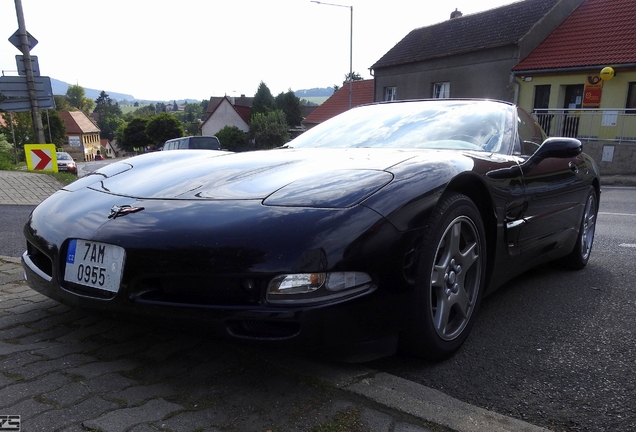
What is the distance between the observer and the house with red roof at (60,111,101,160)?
273 feet

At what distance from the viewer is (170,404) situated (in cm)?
176

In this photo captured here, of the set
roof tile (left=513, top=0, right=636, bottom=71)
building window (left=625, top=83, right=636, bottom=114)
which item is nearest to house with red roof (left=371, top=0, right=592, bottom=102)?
roof tile (left=513, top=0, right=636, bottom=71)

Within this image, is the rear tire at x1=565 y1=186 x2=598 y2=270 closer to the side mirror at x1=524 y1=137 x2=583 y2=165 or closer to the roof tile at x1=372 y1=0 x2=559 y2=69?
the side mirror at x1=524 y1=137 x2=583 y2=165

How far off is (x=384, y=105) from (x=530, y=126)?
103cm

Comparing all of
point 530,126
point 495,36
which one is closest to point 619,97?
point 495,36

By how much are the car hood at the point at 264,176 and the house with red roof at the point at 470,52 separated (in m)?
20.6

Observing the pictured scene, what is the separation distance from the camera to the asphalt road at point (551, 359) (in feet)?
6.08

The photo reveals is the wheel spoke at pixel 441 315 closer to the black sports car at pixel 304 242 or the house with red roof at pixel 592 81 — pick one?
the black sports car at pixel 304 242

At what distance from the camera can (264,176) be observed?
7.50 feet

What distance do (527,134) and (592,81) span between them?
58.0 feet

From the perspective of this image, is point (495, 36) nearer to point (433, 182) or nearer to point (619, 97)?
point (619, 97)

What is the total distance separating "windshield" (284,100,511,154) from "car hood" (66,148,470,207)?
331mm

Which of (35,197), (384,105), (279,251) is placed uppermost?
(384,105)

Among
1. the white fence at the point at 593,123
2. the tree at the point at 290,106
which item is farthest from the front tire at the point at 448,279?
the tree at the point at 290,106
